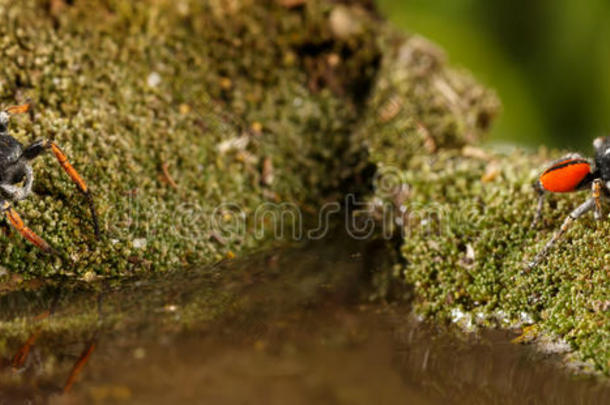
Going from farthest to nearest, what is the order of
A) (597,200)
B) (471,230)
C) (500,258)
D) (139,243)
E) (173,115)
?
(173,115) < (471,230) < (500,258) < (139,243) < (597,200)

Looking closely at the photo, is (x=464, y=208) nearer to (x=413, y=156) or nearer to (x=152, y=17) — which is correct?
(x=413, y=156)

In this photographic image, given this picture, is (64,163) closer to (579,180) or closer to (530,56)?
(579,180)

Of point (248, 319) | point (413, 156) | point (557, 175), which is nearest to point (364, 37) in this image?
point (413, 156)

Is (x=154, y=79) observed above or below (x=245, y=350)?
above

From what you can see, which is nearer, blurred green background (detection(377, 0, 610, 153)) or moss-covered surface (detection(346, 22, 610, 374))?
moss-covered surface (detection(346, 22, 610, 374))

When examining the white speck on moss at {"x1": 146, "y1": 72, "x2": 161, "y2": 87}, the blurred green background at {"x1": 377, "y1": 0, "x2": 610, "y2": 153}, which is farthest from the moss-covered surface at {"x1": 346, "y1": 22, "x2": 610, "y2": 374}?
the blurred green background at {"x1": 377, "y1": 0, "x2": 610, "y2": 153}

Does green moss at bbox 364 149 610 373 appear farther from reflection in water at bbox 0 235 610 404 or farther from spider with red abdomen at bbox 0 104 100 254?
spider with red abdomen at bbox 0 104 100 254

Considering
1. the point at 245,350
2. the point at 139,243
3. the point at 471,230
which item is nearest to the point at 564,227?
the point at 471,230
